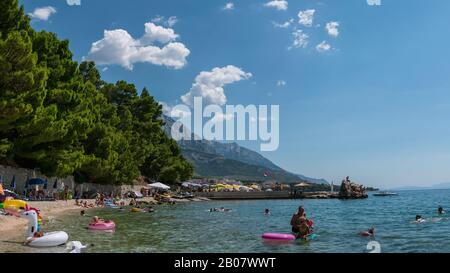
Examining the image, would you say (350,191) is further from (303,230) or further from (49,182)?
(303,230)

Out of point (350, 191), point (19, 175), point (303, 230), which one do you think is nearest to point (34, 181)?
point (19, 175)

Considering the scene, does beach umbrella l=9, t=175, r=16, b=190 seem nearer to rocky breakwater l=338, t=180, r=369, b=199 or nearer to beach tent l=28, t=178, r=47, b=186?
beach tent l=28, t=178, r=47, b=186

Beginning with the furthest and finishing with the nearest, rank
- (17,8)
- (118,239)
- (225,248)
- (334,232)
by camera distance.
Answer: (17,8)
(334,232)
(118,239)
(225,248)

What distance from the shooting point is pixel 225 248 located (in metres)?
19.2

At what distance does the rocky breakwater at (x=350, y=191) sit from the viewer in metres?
116

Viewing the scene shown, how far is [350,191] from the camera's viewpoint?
117000mm

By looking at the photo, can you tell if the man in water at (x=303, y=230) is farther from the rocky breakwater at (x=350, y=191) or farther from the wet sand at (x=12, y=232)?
the rocky breakwater at (x=350, y=191)

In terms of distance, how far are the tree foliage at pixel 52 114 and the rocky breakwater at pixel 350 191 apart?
60.4m

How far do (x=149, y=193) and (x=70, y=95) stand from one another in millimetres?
39774

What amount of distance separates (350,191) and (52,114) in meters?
94.0

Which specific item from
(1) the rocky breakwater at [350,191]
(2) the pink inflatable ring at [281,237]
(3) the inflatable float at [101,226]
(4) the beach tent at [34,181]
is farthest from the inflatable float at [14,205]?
(1) the rocky breakwater at [350,191]

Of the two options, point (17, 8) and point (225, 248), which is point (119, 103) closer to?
point (17, 8)

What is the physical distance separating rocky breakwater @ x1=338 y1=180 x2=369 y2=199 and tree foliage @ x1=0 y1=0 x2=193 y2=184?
2380 inches
